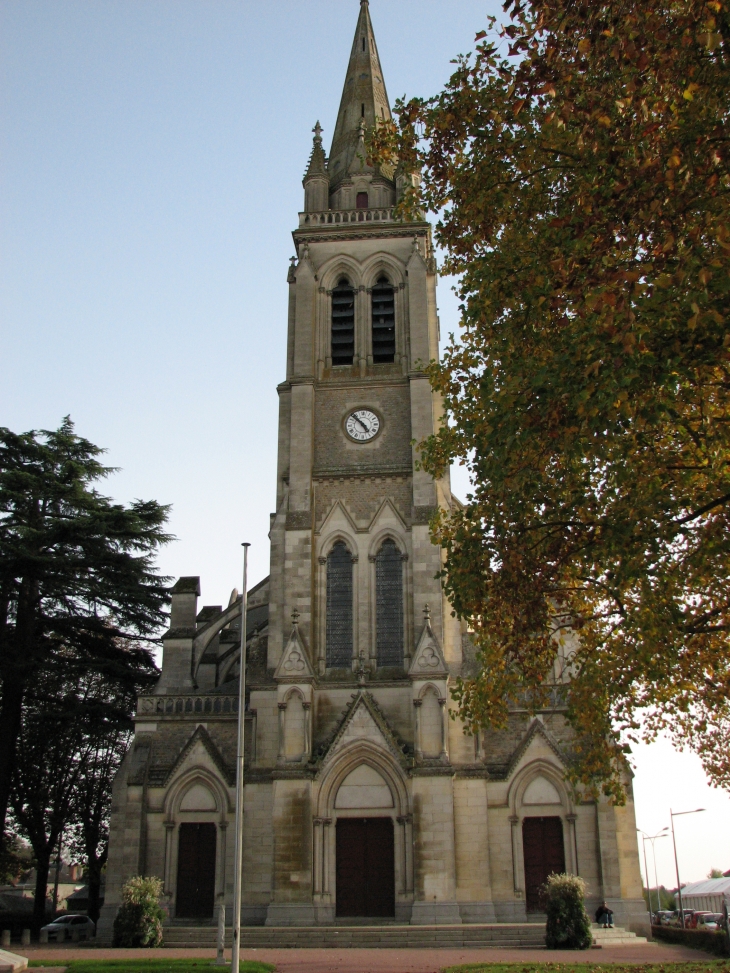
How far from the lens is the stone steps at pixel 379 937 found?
25578 millimetres

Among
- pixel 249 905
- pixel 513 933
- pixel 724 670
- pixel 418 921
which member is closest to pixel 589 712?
pixel 724 670

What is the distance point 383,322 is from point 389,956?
22001 mm

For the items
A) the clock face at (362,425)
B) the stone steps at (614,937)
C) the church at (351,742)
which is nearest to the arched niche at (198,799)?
the church at (351,742)

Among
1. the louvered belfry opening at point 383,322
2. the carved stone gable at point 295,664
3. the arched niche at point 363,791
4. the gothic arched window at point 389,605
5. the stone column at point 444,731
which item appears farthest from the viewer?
the louvered belfry opening at point 383,322

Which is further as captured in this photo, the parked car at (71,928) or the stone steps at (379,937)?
the parked car at (71,928)

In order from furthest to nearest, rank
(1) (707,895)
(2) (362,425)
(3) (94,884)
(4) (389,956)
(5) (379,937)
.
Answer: (1) (707,895) < (3) (94,884) < (2) (362,425) < (5) (379,937) < (4) (389,956)

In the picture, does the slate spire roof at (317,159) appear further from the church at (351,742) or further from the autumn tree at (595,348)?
the autumn tree at (595,348)

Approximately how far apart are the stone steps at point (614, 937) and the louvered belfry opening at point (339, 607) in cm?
1048

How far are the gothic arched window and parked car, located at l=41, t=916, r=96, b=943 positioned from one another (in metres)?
14.4

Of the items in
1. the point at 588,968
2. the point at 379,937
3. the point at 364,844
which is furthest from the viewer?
the point at 364,844

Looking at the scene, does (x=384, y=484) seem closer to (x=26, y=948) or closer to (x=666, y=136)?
(x=26, y=948)

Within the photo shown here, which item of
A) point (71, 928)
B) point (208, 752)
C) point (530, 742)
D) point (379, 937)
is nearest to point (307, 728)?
point (208, 752)

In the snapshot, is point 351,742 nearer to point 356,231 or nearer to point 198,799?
point 198,799

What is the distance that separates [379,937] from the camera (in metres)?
26.1
